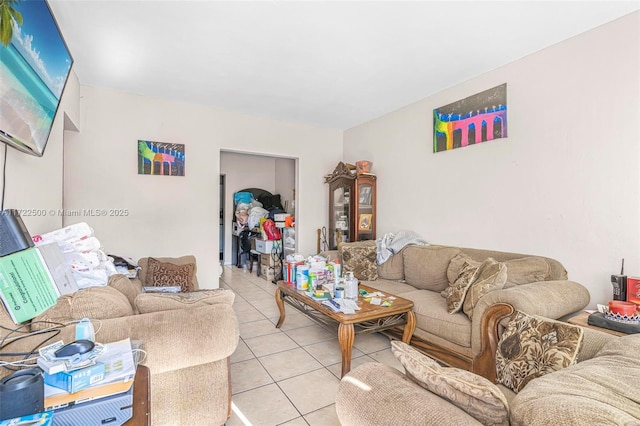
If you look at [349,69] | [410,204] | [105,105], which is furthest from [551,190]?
[105,105]

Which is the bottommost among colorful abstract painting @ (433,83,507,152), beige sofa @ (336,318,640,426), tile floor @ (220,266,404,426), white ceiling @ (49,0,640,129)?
tile floor @ (220,266,404,426)

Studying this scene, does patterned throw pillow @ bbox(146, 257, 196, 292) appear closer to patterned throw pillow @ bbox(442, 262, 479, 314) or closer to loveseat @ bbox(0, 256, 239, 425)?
loveseat @ bbox(0, 256, 239, 425)

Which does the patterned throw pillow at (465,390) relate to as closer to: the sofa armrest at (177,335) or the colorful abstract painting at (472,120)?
the sofa armrest at (177,335)

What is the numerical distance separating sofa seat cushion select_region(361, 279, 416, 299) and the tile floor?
1.48ft

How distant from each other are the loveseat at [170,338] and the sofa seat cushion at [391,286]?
6.13 feet

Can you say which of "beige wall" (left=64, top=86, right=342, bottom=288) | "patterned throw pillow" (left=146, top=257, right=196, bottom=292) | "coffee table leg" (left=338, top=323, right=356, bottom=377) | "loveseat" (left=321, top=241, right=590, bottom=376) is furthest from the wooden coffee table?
"beige wall" (left=64, top=86, right=342, bottom=288)

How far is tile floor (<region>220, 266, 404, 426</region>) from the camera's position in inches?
70.3

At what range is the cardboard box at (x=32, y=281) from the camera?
133 cm

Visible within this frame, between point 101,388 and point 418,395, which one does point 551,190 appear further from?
point 101,388

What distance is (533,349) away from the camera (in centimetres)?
128

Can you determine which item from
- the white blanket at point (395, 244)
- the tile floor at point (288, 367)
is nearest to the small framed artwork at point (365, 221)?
the white blanket at point (395, 244)

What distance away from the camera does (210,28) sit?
2.18 meters

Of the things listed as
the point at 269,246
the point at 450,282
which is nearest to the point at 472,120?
the point at 450,282

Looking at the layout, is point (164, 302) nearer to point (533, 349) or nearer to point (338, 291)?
point (338, 291)
